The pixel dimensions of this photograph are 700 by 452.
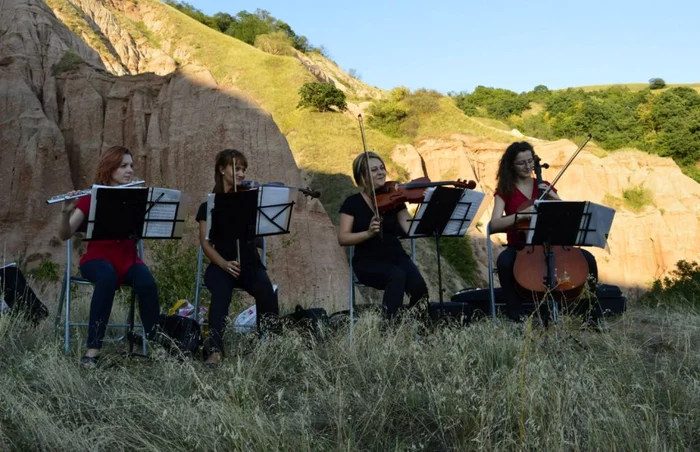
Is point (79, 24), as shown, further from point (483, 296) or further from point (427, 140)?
point (483, 296)

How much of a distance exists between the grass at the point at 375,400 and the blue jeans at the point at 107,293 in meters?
0.44

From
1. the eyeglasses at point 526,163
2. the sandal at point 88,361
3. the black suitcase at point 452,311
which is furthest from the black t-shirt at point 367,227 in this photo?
the sandal at point 88,361

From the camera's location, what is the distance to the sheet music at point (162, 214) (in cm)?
522

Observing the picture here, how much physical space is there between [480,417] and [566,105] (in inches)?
1955

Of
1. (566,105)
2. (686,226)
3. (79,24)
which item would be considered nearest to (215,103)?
(79,24)

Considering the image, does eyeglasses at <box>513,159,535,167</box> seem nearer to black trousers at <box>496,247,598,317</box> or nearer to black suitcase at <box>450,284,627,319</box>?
black trousers at <box>496,247,598,317</box>

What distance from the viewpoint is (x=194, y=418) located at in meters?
3.12

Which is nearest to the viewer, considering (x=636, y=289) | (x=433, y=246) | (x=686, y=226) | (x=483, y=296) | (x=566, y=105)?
(x=483, y=296)

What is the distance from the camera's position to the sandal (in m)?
4.56

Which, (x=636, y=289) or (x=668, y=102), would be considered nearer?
(x=636, y=289)

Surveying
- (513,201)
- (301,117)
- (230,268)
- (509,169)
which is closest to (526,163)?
(509,169)

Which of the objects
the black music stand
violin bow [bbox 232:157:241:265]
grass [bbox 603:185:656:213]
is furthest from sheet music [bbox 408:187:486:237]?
grass [bbox 603:185:656:213]

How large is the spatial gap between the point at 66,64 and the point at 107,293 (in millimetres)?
18666

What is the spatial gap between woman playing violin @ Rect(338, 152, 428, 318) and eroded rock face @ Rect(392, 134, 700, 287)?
20181 millimetres
